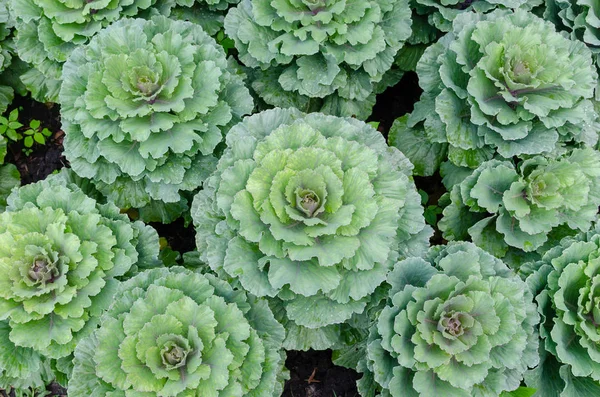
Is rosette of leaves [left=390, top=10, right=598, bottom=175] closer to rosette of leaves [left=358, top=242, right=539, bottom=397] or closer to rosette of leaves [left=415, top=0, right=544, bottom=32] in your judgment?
rosette of leaves [left=415, top=0, right=544, bottom=32]

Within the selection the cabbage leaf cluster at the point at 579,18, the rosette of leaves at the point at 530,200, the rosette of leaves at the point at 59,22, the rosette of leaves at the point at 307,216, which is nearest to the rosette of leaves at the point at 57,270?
the rosette of leaves at the point at 307,216

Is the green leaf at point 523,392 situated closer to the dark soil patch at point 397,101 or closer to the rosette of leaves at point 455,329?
the rosette of leaves at point 455,329

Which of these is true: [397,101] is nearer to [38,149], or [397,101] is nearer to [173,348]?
[173,348]

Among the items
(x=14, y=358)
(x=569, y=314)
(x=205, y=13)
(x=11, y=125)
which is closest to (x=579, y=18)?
(x=569, y=314)

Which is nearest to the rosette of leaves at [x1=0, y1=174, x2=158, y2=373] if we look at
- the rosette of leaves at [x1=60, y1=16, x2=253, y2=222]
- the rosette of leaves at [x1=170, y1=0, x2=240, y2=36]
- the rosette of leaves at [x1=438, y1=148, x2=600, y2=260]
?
the rosette of leaves at [x1=60, y1=16, x2=253, y2=222]

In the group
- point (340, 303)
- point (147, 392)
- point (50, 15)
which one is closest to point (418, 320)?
point (340, 303)
